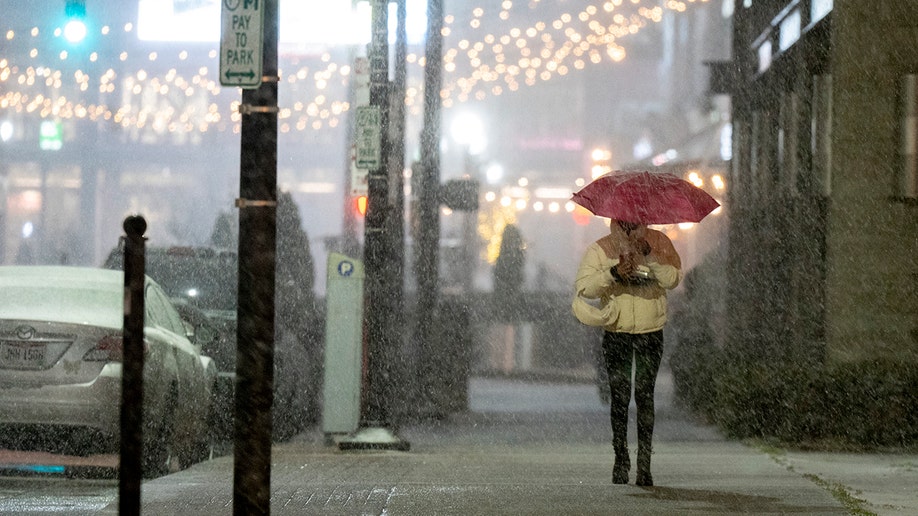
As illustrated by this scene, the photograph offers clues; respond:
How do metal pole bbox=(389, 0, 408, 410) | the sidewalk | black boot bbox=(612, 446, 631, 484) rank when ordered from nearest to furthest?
1. the sidewalk
2. black boot bbox=(612, 446, 631, 484)
3. metal pole bbox=(389, 0, 408, 410)

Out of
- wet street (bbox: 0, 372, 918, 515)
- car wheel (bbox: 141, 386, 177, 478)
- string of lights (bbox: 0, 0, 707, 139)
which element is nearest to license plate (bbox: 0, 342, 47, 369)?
wet street (bbox: 0, 372, 918, 515)

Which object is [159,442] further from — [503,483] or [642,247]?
[642,247]

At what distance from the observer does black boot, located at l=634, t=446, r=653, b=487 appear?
8203 millimetres

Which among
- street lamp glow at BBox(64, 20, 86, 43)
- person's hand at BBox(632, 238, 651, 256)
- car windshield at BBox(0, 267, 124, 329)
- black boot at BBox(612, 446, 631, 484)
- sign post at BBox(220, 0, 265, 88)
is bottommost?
black boot at BBox(612, 446, 631, 484)

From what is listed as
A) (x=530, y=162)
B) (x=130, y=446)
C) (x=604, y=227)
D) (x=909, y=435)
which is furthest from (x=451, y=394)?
(x=530, y=162)

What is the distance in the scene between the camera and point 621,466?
8359mm

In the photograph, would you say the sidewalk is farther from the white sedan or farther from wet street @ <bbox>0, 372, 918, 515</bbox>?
the white sedan

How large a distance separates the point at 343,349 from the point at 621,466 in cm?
392

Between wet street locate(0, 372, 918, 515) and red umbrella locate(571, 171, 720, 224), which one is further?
red umbrella locate(571, 171, 720, 224)

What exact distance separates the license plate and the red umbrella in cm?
365

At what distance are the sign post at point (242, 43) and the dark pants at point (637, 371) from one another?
3551 mm

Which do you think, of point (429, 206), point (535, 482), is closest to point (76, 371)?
point (535, 482)

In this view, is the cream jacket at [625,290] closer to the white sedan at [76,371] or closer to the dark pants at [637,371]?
the dark pants at [637,371]

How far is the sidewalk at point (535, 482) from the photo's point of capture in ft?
24.2
